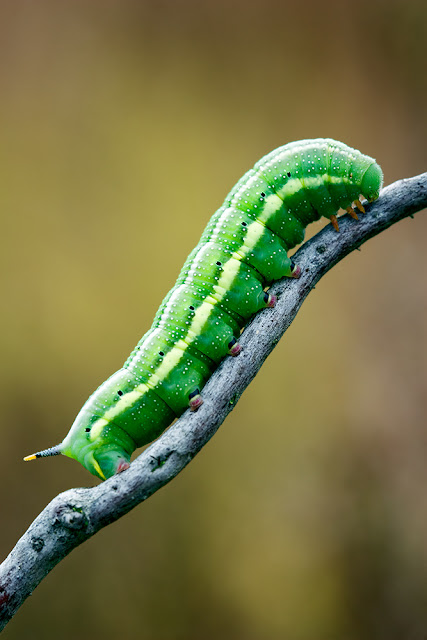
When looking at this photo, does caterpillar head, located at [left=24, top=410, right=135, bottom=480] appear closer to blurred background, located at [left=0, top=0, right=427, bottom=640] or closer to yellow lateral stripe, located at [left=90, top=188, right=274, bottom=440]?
yellow lateral stripe, located at [left=90, top=188, right=274, bottom=440]

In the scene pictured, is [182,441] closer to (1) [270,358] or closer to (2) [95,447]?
(2) [95,447]

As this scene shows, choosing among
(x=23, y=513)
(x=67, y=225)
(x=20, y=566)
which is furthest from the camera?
(x=67, y=225)

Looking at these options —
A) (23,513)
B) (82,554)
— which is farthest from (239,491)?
(23,513)

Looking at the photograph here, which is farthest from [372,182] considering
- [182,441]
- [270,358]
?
[270,358]

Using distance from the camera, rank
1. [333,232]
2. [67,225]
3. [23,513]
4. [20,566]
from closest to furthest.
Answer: [20,566] < [333,232] < [23,513] < [67,225]

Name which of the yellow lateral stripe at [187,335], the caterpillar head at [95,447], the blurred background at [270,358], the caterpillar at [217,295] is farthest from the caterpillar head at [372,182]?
the blurred background at [270,358]

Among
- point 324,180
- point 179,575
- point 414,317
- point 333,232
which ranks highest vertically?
point 324,180

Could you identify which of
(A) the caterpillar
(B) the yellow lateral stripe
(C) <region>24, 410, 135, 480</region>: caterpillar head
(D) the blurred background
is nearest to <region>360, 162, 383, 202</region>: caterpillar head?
(A) the caterpillar

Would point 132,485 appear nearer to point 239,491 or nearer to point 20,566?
point 20,566
